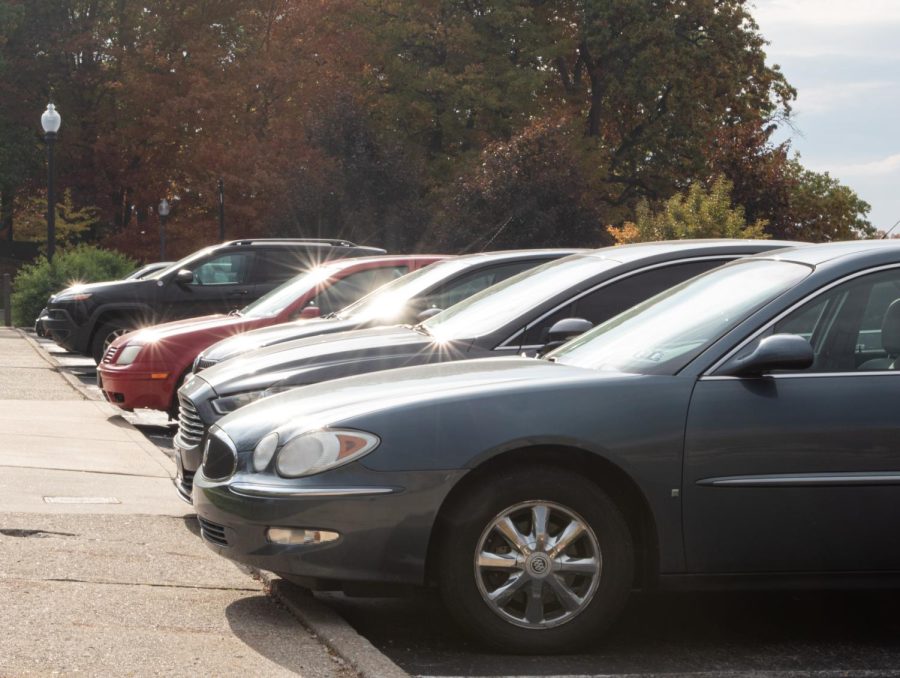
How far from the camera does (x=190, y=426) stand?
26.1ft

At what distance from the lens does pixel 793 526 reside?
5.44m

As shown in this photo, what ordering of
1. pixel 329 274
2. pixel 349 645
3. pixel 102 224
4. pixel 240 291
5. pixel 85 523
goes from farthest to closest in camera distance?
pixel 102 224 → pixel 240 291 → pixel 329 274 → pixel 85 523 → pixel 349 645

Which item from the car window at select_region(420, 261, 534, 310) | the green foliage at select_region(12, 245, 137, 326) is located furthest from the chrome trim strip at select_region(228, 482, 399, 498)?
the green foliage at select_region(12, 245, 137, 326)

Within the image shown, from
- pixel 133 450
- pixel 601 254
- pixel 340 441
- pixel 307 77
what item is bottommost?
pixel 133 450

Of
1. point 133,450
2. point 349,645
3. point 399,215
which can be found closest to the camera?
point 349,645

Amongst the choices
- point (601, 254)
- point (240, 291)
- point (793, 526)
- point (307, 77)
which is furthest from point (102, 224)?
point (793, 526)

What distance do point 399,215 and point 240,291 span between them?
76.7 ft

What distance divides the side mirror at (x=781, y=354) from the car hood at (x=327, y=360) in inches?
105

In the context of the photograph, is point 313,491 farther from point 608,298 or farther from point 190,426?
point 608,298

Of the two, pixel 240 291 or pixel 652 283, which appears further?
pixel 240 291

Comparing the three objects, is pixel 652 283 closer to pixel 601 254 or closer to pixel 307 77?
pixel 601 254

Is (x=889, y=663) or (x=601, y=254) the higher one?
(x=601, y=254)

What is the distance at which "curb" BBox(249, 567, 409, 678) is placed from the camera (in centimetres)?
491

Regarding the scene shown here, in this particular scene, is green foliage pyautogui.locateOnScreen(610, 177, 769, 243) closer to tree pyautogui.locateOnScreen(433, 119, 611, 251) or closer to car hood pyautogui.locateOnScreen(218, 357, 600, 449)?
tree pyautogui.locateOnScreen(433, 119, 611, 251)
